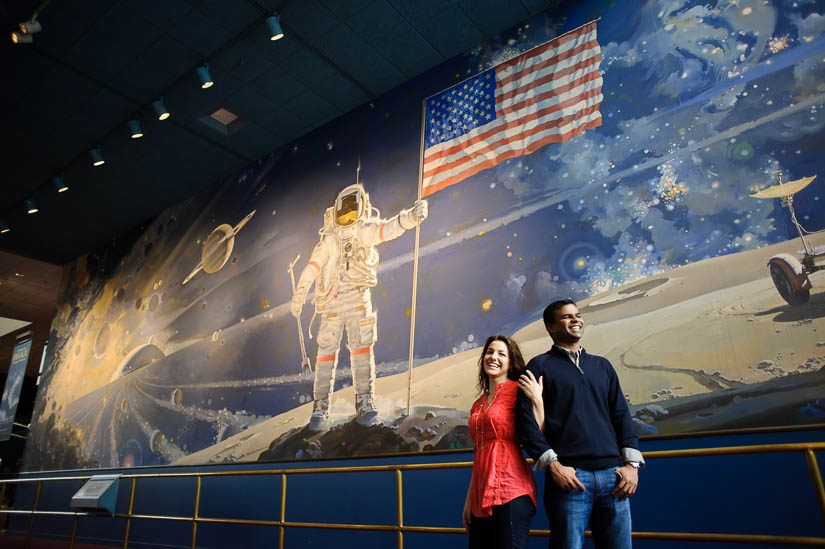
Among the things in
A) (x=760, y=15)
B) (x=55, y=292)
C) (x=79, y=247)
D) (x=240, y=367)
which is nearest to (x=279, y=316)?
(x=240, y=367)

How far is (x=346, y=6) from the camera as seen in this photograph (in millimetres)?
5141

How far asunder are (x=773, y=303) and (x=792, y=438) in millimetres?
777

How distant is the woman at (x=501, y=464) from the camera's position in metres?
1.87

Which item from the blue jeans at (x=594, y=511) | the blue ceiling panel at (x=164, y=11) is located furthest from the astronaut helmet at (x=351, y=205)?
the blue jeans at (x=594, y=511)

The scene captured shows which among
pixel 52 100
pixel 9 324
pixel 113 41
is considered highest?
pixel 113 41

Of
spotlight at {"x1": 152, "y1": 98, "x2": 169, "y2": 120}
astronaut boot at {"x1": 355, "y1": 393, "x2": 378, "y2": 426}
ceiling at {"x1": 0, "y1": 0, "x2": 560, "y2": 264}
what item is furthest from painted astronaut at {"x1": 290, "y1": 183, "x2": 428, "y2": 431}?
spotlight at {"x1": 152, "y1": 98, "x2": 169, "y2": 120}

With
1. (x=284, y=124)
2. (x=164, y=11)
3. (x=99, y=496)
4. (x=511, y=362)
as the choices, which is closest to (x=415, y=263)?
(x=284, y=124)

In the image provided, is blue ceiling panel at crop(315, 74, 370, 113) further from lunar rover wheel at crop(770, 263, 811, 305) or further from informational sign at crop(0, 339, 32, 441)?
informational sign at crop(0, 339, 32, 441)

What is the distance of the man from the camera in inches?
72.1

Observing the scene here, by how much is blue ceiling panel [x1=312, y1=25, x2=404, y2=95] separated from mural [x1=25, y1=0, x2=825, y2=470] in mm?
189

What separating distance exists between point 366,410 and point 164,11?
13.2 ft

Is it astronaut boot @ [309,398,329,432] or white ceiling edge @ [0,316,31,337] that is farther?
white ceiling edge @ [0,316,31,337]

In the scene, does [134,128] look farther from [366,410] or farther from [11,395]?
[11,395]

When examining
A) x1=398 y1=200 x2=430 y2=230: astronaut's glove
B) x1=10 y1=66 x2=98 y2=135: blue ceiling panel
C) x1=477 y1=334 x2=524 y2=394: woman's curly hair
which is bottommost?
x1=477 y1=334 x2=524 y2=394: woman's curly hair
